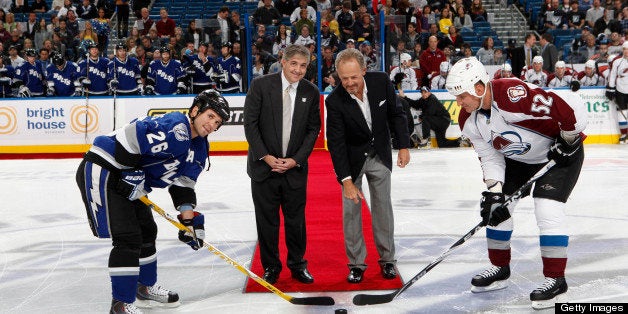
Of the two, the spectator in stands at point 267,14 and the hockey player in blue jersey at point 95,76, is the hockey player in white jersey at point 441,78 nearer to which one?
the spectator in stands at point 267,14

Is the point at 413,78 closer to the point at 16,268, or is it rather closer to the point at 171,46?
the point at 171,46

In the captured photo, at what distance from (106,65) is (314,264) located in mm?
8663

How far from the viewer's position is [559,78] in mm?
12758

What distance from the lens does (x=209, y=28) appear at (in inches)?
487

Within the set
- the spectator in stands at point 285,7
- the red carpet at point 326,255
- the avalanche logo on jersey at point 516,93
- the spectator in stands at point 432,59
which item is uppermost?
the spectator in stands at point 285,7

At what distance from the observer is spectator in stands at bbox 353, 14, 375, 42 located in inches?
481

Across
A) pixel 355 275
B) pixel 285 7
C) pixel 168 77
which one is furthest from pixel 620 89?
pixel 355 275

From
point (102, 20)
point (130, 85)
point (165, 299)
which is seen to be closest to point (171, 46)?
point (130, 85)

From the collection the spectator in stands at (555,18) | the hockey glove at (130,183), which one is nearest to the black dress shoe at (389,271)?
A: the hockey glove at (130,183)

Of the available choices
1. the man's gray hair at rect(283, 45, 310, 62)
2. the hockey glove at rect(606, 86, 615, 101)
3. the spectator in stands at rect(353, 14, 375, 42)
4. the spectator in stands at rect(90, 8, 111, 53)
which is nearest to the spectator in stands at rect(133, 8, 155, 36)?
the spectator in stands at rect(90, 8, 111, 53)

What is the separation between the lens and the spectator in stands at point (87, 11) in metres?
15.9

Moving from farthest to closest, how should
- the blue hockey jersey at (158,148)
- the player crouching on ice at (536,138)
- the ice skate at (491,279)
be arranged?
the ice skate at (491,279), the player crouching on ice at (536,138), the blue hockey jersey at (158,148)

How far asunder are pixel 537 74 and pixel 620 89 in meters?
1.30

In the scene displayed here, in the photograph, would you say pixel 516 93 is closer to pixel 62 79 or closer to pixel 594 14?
pixel 62 79
